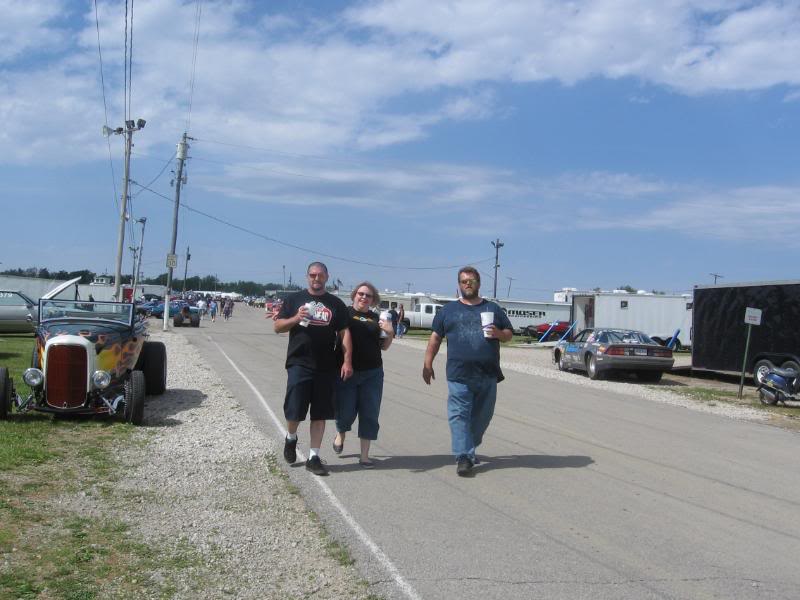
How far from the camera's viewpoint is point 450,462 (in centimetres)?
838

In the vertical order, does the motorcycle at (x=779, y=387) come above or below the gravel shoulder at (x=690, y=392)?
above

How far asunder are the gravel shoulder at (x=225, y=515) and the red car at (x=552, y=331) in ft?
132

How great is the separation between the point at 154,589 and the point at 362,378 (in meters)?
3.62

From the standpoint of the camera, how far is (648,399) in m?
17.0

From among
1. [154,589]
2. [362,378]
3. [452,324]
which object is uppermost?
[452,324]

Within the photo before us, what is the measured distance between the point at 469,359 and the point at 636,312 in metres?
31.6

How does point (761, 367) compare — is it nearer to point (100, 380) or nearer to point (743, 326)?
point (743, 326)

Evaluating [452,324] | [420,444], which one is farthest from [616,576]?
[420,444]

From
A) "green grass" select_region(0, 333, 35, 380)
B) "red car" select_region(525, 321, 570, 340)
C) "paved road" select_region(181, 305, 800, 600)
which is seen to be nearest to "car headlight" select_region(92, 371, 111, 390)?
"paved road" select_region(181, 305, 800, 600)

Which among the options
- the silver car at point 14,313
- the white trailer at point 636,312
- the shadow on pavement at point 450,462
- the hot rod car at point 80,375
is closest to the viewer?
the shadow on pavement at point 450,462

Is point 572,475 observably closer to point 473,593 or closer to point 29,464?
point 473,593

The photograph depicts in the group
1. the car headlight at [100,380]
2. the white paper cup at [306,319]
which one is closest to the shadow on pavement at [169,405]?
the car headlight at [100,380]

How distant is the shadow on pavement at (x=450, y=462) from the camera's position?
26.4 ft

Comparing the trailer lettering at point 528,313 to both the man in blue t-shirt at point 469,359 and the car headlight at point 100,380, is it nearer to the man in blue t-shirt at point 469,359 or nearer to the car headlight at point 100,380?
the car headlight at point 100,380
